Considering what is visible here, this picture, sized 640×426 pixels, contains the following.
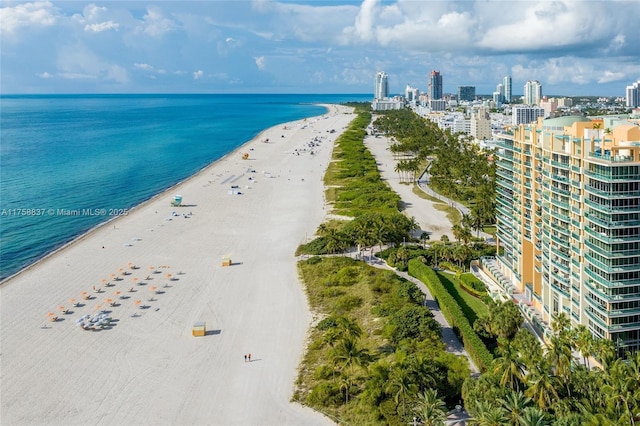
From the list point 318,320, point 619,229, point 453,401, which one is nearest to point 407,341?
point 453,401

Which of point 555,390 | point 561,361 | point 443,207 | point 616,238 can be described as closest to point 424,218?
point 443,207

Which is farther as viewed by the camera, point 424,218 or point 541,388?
point 424,218

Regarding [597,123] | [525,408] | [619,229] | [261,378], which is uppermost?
[597,123]

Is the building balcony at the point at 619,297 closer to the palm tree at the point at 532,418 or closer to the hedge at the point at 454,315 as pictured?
the hedge at the point at 454,315

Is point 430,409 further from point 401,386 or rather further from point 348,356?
point 348,356

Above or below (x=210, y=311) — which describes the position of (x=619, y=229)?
above

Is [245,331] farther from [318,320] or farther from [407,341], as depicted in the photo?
[407,341]

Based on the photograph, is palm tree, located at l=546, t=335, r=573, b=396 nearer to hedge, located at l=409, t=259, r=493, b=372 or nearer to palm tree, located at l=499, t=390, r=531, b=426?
palm tree, located at l=499, t=390, r=531, b=426
